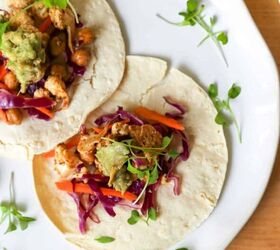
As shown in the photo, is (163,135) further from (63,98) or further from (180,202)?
(63,98)

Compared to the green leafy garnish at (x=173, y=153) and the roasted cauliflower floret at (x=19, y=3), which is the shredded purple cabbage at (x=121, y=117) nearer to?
the green leafy garnish at (x=173, y=153)

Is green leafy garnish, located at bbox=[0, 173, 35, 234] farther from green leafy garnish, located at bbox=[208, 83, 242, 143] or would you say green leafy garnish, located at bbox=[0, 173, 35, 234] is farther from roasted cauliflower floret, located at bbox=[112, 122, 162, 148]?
green leafy garnish, located at bbox=[208, 83, 242, 143]

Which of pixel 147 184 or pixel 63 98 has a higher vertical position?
pixel 63 98

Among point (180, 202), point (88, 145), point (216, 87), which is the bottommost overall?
point (180, 202)

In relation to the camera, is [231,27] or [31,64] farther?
[231,27]

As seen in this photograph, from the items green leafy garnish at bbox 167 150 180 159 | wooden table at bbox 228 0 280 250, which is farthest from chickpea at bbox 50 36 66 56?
wooden table at bbox 228 0 280 250

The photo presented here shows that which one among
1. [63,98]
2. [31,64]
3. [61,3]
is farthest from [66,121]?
[61,3]

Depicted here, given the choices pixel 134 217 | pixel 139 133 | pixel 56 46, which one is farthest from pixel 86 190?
pixel 56 46
